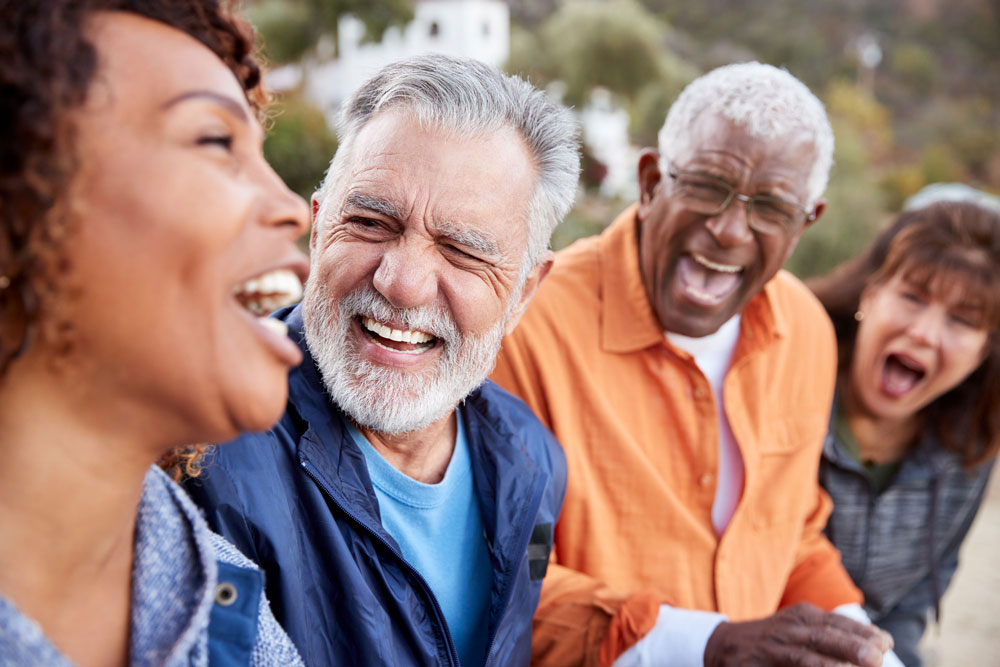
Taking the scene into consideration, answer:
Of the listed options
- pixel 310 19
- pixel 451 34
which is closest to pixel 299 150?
pixel 310 19

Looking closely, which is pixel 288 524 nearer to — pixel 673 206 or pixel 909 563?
pixel 673 206

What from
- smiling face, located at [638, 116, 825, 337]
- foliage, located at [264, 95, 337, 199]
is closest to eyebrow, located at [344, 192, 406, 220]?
smiling face, located at [638, 116, 825, 337]

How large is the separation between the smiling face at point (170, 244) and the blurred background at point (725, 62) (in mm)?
610

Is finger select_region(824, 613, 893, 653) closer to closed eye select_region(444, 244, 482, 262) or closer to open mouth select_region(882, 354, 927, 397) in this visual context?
closed eye select_region(444, 244, 482, 262)

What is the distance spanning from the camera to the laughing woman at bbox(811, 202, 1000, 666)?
332 centimetres

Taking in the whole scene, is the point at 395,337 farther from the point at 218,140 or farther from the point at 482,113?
the point at 218,140

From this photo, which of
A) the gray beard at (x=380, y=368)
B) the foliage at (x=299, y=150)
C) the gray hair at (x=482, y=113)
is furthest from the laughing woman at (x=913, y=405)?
the foliage at (x=299, y=150)

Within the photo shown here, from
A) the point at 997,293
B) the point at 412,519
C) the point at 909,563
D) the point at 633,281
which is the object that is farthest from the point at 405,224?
the point at 909,563

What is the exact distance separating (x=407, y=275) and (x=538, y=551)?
0.79 meters

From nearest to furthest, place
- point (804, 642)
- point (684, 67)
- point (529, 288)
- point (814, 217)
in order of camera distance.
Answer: point (804, 642) → point (529, 288) → point (814, 217) → point (684, 67)

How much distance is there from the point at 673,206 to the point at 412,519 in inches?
56.2

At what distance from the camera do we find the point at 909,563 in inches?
141

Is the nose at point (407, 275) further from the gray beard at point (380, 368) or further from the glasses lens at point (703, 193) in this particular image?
the glasses lens at point (703, 193)

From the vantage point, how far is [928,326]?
3318mm
